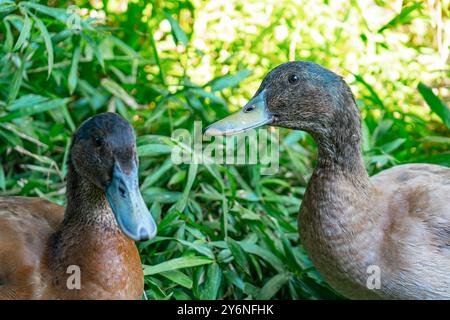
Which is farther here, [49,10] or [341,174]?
[49,10]

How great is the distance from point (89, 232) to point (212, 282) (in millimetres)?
562

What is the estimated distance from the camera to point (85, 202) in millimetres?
2113

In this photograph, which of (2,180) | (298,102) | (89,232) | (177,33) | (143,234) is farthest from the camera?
(177,33)

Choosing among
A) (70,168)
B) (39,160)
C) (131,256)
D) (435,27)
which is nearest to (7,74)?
(39,160)

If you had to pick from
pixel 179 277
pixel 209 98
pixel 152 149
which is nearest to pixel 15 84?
pixel 152 149

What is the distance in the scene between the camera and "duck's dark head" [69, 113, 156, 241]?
74.3 inches

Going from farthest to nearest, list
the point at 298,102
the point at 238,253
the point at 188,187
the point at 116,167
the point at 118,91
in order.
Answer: the point at 118,91, the point at 188,187, the point at 238,253, the point at 298,102, the point at 116,167

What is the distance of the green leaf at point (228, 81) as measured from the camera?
3.07m

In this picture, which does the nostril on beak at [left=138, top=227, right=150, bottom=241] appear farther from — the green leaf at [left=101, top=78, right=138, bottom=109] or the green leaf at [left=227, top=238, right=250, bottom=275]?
the green leaf at [left=101, top=78, right=138, bottom=109]

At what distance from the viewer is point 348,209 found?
7.52ft

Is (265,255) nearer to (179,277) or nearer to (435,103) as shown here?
(179,277)

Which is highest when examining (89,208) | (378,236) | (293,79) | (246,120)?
(293,79)

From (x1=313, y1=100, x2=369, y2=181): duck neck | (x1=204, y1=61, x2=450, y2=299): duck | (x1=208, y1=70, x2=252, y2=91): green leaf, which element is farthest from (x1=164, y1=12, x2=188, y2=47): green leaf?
(x1=313, y1=100, x2=369, y2=181): duck neck

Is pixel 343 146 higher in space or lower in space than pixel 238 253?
higher
